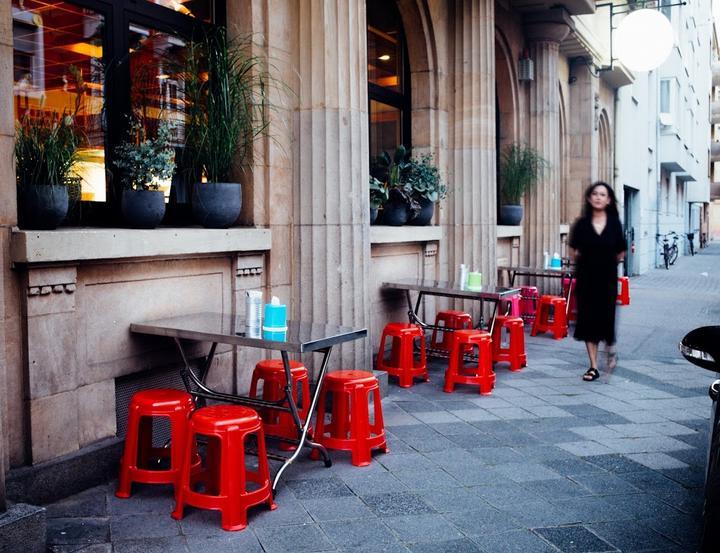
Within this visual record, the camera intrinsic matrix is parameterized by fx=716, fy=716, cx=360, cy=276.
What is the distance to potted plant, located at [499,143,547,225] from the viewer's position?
11.7 metres

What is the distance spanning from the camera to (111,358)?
4.54 m

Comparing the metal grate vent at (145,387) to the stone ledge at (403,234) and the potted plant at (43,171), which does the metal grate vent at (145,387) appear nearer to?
the potted plant at (43,171)

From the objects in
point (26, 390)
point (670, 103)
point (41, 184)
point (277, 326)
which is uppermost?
point (670, 103)

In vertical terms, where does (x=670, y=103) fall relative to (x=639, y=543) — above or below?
above

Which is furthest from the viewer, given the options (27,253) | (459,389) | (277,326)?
(459,389)

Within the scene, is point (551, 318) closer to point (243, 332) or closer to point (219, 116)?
point (219, 116)

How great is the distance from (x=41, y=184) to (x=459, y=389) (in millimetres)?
4274

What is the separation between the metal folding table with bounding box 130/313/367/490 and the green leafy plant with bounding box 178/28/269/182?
1251 millimetres

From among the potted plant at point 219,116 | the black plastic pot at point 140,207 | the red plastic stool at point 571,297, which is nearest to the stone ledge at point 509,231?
the red plastic stool at point 571,297

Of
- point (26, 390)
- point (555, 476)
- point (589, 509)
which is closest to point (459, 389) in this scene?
point (555, 476)

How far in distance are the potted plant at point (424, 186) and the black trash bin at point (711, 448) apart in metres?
5.29

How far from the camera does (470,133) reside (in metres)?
9.12

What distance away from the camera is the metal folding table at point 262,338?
4.00 metres

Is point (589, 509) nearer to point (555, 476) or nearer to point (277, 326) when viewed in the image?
point (555, 476)
